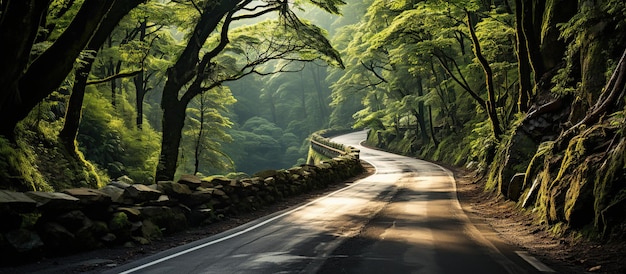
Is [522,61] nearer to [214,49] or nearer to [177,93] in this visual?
[214,49]

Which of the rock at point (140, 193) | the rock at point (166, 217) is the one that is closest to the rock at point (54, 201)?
the rock at point (140, 193)

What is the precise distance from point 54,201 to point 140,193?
2.23 m

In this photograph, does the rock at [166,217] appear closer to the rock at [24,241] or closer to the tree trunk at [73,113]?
the rock at [24,241]

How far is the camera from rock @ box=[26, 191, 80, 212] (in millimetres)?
7043

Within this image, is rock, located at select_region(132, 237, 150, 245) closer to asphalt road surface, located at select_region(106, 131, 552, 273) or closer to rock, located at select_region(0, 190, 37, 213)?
asphalt road surface, located at select_region(106, 131, 552, 273)

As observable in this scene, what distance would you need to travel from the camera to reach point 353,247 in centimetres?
756

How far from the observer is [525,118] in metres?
14.5

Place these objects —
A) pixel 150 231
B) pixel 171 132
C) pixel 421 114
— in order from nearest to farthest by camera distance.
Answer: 1. pixel 150 231
2. pixel 171 132
3. pixel 421 114

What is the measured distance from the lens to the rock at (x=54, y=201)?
7043mm

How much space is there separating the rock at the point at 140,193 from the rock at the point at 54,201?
150cm

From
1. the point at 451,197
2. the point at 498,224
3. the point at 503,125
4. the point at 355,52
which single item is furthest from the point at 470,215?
the point at 355,52

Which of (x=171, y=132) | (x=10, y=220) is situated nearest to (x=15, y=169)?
(x=10, y=220)

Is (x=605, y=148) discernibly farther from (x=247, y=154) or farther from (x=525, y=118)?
(x=247, y=154)

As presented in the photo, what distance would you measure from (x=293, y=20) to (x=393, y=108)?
2429 centimetres
